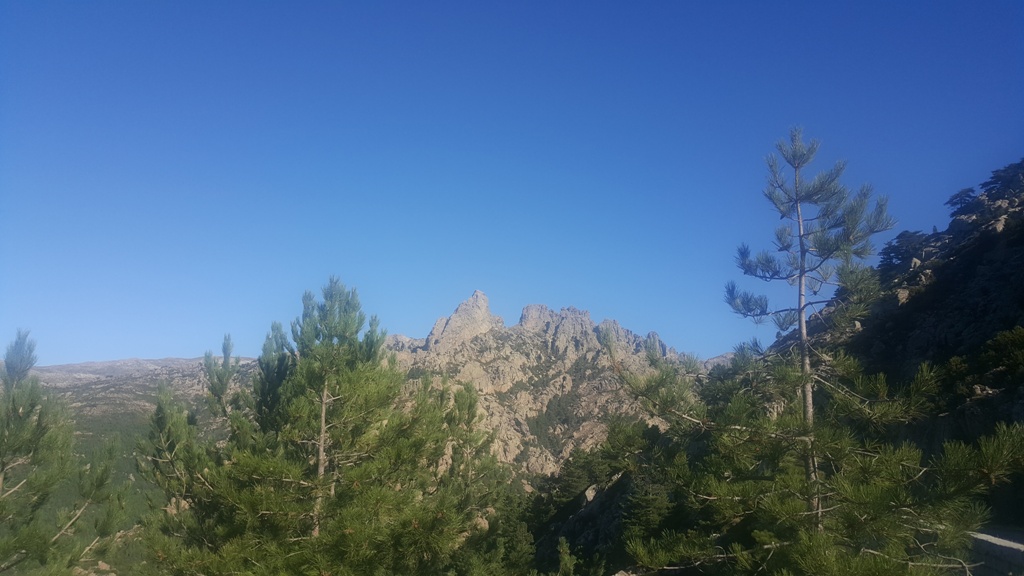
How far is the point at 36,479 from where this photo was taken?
24.5 feet

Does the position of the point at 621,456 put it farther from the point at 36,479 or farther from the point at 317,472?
the point at 36,479

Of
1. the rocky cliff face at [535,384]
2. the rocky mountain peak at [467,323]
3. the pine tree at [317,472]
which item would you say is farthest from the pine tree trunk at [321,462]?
the rocky mountain peak at [467,323]

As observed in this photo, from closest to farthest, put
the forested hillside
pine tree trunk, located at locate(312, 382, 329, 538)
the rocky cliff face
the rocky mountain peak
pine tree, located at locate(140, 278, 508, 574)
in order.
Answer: the forested hillside → pine tree, located at locate(140, 278, 508, 574) → pine tree trunk, located at locate(312, 382, 329, 538) → the rocky cliff face → the rocky mountain peak

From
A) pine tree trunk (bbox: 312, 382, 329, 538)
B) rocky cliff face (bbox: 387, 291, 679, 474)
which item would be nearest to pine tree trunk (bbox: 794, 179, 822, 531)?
pine tree trunk (bbox: 312, 382, 329, 538)

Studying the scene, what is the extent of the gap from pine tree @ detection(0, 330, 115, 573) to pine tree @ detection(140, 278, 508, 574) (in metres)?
1.14

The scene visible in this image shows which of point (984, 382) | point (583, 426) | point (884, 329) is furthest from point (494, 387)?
point (984, 382)

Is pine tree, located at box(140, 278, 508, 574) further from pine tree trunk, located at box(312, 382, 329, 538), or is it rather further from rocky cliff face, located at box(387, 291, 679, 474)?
rocky cliff face, located at box(387, 291, 679, 474)

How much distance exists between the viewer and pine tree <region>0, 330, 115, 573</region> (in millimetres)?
7336

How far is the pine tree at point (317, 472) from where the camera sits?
5.20 m

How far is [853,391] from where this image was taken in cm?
445

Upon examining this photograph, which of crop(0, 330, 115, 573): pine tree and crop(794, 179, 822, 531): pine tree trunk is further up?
crop(794, 179, 822, 531): pine tree trunk

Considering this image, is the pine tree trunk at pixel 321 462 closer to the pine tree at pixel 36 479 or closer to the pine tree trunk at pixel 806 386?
the pine tree at pixel 36 479

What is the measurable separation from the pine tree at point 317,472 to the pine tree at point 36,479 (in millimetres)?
1136

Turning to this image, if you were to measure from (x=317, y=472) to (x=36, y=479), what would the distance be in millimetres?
4687
